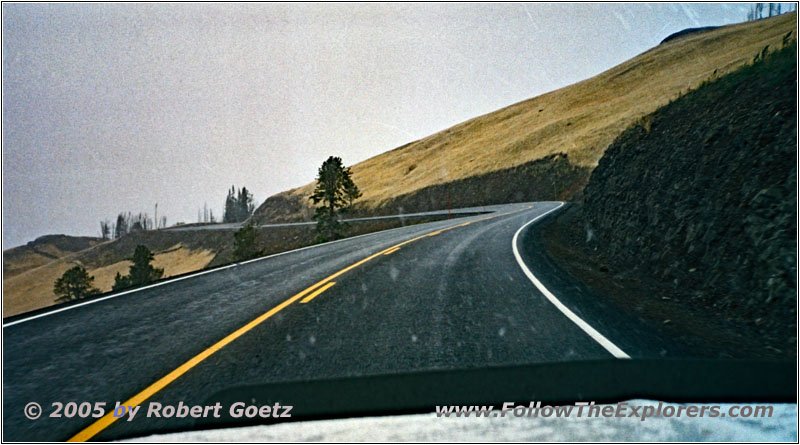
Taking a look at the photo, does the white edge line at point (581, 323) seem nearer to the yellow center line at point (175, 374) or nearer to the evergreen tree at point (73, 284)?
the yellow center line at point (175, 374)

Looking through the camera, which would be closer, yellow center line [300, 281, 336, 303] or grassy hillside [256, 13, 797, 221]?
yellow center line [300, 281, 336, 303]

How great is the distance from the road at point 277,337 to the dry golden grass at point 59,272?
10664 cm

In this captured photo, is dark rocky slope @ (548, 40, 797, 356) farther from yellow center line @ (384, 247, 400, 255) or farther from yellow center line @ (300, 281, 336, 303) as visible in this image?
yellow center line @ (300, 281, 336, 303)

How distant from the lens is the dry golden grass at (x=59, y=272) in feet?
386

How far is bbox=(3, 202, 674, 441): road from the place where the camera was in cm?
385

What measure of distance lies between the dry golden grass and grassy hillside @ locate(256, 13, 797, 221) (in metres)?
23.8

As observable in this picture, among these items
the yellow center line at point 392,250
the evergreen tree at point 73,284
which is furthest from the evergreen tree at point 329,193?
the evergreen tree at point 73,284

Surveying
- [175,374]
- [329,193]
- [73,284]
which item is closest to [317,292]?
[175,374]

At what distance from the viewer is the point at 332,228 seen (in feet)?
176

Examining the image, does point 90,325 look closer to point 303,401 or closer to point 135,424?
point 135,424

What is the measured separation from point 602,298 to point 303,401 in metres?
5.54

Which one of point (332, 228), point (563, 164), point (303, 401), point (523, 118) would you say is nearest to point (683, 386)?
point (303, 401)

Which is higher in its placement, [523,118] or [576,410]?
[523,118]

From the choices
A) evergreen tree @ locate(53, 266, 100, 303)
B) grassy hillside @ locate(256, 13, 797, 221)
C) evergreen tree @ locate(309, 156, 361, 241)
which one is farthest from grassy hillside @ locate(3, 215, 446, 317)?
grassy hillside @ locate(256, 13, 797, 221)
